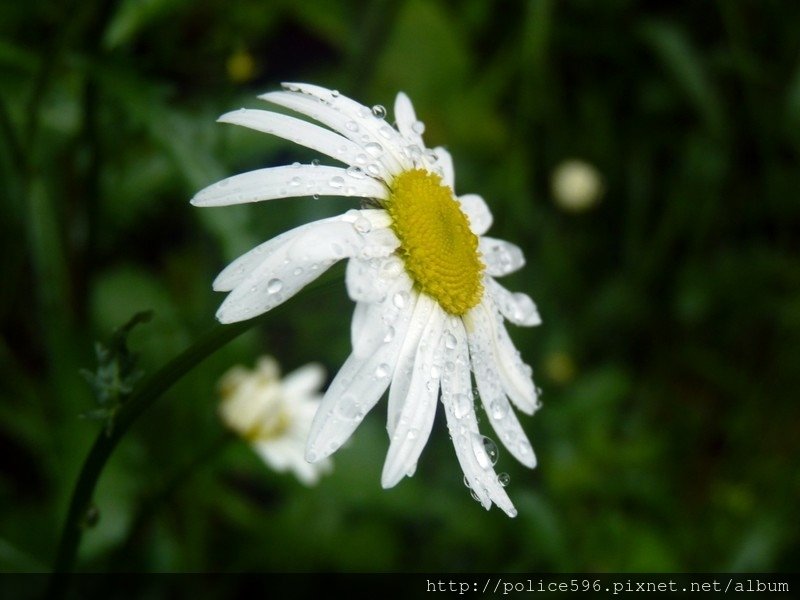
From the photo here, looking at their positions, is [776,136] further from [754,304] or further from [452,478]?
[452,478]

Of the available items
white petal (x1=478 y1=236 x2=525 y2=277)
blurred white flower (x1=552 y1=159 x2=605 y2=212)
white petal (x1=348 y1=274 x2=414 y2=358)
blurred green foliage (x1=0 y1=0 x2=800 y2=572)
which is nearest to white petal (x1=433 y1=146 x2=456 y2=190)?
white petal (x1=478 y1=236 x2=525 y2=277)

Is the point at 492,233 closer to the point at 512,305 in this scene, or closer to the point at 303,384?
the point at 303,384

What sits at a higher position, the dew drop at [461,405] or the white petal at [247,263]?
the white petal at [247,263]

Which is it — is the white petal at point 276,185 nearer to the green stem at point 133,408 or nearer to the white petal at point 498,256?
the green stem at point 133,408

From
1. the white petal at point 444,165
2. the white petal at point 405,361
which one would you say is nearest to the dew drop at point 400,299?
the white petal at point 405,361

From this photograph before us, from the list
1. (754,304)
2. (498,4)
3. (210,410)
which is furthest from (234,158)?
(754,304)

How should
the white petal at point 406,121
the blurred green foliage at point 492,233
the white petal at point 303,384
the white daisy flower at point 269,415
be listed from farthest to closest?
1. the white petal at point 303,384
2. the blurred green foliage at point 492,233
3. the white daisy flower at point 269,415
4. the white petal at point 406,121

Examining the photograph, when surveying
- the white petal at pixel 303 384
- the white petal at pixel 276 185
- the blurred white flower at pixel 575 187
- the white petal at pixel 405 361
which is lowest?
the blurred white flower at pixel 575 187

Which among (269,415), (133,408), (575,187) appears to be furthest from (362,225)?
(575,187)
